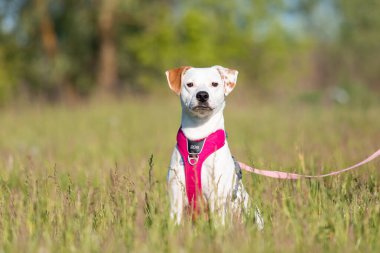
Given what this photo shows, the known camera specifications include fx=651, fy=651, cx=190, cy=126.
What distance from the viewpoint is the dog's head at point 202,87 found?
5121 millimetres

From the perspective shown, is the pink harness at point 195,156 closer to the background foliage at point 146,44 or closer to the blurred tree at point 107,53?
the background foliage at point 146,44

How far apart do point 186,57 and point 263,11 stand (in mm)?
6908

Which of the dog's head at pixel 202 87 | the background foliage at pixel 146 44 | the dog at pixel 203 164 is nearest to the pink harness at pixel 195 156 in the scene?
the dog at pixel 203 164

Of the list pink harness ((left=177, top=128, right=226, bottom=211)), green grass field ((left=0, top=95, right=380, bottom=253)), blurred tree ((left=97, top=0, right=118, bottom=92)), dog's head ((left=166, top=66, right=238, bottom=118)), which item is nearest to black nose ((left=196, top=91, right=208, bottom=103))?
dog's head ((left=166, top=66, right=238, bottom=118))

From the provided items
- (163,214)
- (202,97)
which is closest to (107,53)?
(202,97)

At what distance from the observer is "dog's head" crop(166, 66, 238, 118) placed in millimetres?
5121

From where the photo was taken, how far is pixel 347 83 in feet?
78.3

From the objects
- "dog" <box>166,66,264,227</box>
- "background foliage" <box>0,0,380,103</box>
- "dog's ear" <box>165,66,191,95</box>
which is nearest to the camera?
"dog" <box>166,66,264,227</box>

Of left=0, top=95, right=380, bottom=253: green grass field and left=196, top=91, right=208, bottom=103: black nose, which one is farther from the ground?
left=196, top=91, right=208, bottom=103: black nose

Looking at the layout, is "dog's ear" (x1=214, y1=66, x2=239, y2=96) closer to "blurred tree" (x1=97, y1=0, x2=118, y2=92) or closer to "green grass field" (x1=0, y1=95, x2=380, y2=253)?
"green grass field" (x1=0, y1=95, x2=380, y2=253)

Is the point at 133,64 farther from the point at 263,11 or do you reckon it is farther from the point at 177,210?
the point at 177,210

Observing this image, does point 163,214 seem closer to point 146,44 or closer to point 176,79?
point 176,79

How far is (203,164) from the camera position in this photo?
16.2 ft

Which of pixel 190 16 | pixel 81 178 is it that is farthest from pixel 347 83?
pixel 81 178
